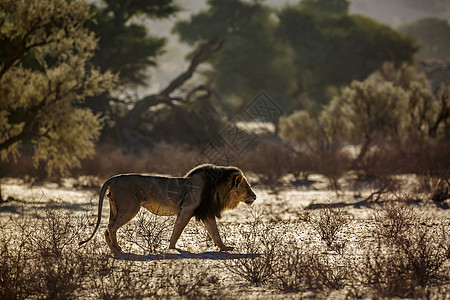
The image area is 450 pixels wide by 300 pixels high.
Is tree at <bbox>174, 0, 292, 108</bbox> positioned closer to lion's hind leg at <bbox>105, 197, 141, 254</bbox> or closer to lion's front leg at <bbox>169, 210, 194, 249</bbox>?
lion's front leg at <bbox>169, 210, 194, 249</bbox>

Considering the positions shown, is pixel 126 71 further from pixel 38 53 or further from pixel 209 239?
pixel 209 239

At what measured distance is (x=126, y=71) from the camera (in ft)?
106

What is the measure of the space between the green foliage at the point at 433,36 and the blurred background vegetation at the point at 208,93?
35.3 m

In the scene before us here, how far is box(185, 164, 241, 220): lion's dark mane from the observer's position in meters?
7.83

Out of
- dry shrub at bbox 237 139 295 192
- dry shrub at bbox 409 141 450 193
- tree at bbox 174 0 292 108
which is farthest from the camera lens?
tree at bbox 174 0 292 108

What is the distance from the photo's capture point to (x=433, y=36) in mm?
94688

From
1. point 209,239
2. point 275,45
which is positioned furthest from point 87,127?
Result: point 275,45

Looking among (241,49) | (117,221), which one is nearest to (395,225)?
(117,221)

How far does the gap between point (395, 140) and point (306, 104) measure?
2704 cm

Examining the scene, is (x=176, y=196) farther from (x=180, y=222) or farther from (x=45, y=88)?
(x=45, y=88)

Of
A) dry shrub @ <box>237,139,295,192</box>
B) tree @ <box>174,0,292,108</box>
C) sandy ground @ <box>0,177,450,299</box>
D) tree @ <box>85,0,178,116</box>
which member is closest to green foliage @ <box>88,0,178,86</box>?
tree @ <box>85,0,178,116</box>

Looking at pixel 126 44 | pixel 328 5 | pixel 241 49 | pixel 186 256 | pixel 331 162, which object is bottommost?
pixel 186 256

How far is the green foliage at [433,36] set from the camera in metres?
93.8

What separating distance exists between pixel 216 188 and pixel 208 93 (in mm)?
20341
